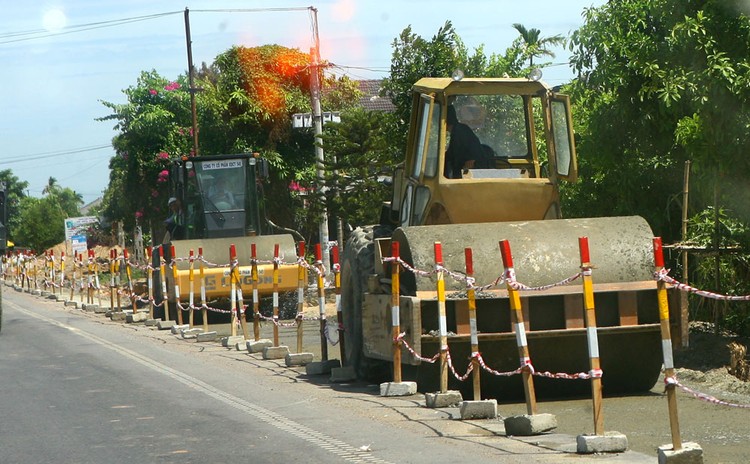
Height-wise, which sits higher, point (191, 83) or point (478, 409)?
point (191, 83)

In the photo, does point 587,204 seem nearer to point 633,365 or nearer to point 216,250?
point 216,250

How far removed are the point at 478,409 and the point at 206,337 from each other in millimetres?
10720

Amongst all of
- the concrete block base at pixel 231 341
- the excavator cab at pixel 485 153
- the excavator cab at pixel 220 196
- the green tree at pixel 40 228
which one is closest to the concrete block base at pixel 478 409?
the excavator cab at pixel 485 153

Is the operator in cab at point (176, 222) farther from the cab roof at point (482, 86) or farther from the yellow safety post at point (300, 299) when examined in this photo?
the cab roof at point (482, 86)

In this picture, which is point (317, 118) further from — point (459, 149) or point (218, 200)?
point (459, 149)

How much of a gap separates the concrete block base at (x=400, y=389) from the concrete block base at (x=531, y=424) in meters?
2.80

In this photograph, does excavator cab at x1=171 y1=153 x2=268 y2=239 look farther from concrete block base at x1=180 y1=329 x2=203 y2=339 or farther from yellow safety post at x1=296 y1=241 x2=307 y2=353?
yellow safety post at x1=296 y1=241 x2=307 y2=353

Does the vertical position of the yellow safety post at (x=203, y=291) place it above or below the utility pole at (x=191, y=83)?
below

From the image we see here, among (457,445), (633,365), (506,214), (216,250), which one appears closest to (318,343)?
(216,250)

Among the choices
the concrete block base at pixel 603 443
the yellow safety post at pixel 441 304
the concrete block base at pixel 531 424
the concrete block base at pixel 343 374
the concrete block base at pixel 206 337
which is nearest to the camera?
the concrete block base at pixel 603 443

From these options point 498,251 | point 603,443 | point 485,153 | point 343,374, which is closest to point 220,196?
point 343,374

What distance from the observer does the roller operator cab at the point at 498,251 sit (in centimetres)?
1147

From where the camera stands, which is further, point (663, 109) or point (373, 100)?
point (373, 100)

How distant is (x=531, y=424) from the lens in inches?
386
